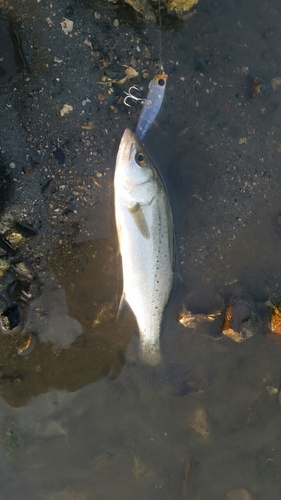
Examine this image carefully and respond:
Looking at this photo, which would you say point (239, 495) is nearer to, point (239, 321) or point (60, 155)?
point (239, 321)

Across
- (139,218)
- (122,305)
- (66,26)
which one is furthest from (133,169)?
(66,26)

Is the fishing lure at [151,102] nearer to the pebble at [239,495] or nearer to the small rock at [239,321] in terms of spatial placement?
the small rock at [239,321]

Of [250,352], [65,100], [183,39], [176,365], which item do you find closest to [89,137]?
[65,100]

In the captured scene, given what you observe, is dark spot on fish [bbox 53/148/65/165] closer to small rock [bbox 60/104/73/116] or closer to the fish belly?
small rock [bbox 60/104/73/116]

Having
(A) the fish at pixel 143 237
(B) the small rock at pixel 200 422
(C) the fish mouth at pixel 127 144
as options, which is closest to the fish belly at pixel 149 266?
(A) the fish at pixel 143 237

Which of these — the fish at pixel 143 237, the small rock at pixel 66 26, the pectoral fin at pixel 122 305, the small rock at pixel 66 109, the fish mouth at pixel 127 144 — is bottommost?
the pectoral fin at pixel 122 305

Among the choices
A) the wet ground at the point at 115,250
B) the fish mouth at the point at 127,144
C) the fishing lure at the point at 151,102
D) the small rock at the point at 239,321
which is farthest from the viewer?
the small rock at the point at 239,321

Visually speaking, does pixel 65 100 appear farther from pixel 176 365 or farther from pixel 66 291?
pixel 176 365
